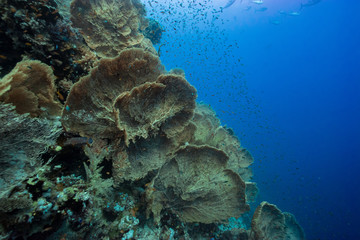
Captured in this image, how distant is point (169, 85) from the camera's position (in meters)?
3.41

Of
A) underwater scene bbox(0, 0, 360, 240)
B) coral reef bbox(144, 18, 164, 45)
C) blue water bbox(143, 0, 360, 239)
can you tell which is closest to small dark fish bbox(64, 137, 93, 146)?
underwater scene bbox(0, 0, 360, 240)

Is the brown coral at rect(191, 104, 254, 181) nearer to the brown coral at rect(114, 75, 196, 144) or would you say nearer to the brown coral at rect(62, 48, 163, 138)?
the brown coral at rect(114, 75, 196, 144)

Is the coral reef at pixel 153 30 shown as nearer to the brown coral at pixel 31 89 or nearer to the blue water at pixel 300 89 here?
the brown coral at pixel 31 89

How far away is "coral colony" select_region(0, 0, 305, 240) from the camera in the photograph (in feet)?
6.06

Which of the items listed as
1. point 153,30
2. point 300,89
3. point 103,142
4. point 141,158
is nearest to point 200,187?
point 141,158

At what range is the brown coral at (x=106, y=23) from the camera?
5113 millimetres

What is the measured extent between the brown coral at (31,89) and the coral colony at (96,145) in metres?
0.01

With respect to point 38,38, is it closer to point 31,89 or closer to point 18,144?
point 31,89

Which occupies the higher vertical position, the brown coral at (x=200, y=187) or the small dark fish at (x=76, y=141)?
the brown coral at (x=200, y=187)

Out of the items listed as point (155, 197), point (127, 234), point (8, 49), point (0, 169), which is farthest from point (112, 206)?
point (8, 49)

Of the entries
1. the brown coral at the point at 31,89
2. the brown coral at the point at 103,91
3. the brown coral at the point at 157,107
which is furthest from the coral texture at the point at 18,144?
the brown coral at the point at 157,107

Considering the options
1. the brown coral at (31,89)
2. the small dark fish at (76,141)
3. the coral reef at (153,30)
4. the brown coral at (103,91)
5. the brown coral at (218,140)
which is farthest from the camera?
the coral reef at (153,30)

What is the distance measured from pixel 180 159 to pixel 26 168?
299 centimetres

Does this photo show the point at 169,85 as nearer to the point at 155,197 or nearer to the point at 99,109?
the point at 99,109
